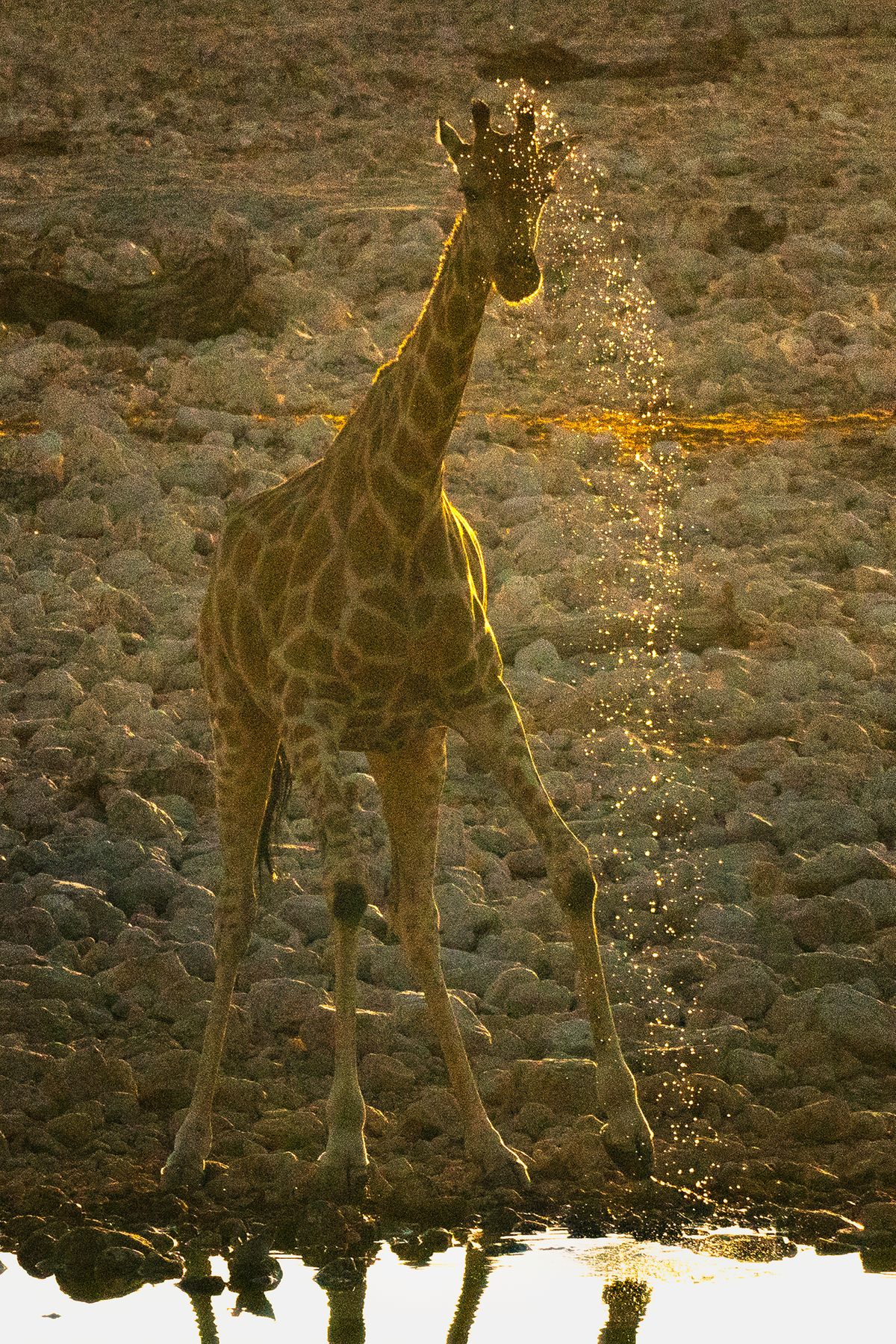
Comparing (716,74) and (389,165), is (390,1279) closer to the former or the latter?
(389,165)

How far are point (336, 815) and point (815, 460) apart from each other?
876 cm

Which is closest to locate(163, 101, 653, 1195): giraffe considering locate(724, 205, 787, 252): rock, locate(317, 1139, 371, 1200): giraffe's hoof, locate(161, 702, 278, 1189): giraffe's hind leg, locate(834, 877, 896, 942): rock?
locate(317, 1139, 371, 1200): giraffe's hoof

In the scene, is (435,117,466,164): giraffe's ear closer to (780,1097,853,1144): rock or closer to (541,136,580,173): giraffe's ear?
(541,136,580,173): giraffe's ear

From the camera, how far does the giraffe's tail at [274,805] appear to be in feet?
23.8

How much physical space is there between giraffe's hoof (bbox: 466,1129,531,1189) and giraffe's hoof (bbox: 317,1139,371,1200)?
38 cm

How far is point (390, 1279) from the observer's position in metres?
5.89

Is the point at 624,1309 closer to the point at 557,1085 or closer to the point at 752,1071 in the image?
the point at 557,1085

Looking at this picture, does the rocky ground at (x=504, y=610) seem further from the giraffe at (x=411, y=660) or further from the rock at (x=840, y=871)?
the giraffe at (x=411, y=660)

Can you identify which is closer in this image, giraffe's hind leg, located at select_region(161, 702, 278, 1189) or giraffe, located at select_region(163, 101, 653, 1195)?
giraffe, located at select_region(163, 101, 653, 1195)

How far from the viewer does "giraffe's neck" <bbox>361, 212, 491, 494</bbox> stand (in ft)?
19.9

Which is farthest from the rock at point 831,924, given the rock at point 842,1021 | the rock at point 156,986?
the rock at point 156,986

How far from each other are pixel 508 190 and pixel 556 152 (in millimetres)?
248

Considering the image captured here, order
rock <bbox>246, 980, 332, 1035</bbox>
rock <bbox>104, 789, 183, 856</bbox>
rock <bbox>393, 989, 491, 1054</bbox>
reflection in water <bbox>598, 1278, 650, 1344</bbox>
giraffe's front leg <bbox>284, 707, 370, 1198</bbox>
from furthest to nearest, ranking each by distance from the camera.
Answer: rock <bbox>104, 789, 183, 856</bbox> → rock <bbox>246, 980, 332, 1035</bbox> → rock <bbox>393, 989, 491, 1054</bbox> → giraffe's front leg <bbox>284, 707, 370, 1198</bbox> → reflection in water <bbox>598, 1278, 650, 1344</bbox>

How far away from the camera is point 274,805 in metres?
7.32
